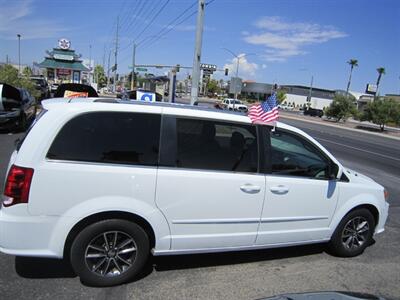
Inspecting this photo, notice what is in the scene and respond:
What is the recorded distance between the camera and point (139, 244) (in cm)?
385

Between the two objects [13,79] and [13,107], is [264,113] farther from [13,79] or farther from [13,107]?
[13,79]

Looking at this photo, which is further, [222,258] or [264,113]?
[222,258]

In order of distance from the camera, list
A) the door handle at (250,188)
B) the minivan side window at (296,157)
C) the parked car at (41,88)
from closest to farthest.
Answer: the door handle at (250,188) < the minivan side window at (296,157) < the parked car at (41,88)

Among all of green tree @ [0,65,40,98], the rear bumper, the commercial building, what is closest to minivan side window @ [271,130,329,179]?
the rear bumper

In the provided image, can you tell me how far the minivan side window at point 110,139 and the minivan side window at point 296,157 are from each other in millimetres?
1402

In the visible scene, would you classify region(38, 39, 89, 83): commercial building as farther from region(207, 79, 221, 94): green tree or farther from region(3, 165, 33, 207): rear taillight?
region(207, 79, 221, 94): green tree

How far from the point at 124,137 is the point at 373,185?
130 inches

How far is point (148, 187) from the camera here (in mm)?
3725

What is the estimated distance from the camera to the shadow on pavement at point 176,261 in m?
4.05

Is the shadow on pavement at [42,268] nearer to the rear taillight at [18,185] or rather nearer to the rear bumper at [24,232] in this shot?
the rear bumper at [24,232]

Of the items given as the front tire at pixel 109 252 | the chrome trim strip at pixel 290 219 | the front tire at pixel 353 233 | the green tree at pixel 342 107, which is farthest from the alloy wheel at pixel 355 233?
the green tree at pixel 342 107

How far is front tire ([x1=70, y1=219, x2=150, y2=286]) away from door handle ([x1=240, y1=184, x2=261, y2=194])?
3.62ft

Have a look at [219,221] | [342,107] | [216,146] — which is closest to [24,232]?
[219,221]

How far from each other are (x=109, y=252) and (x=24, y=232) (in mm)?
793
